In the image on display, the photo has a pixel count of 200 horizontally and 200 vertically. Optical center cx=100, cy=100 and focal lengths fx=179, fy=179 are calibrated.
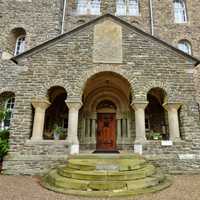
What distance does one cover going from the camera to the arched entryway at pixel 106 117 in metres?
9.73

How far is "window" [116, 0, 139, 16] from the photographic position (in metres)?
14.0

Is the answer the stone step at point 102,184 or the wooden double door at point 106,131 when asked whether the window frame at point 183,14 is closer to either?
the wooden double door at point 106,131

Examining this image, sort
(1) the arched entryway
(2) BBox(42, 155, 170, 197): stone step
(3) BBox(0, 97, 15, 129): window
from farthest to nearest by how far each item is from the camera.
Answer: (3) BBox(0, 97, 15, 129): window
(1) the arched entryway
(2) BBox(42, 155, 170, 197): stone step

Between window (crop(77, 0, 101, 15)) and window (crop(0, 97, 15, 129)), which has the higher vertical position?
window (crop(77, 0, 101, 15))

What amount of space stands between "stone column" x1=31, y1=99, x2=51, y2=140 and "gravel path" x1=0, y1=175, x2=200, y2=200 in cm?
182

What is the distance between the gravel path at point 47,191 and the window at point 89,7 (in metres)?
12.6

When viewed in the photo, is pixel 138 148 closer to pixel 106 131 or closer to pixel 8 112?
pixel 106 131

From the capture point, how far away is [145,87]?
25.1 feet

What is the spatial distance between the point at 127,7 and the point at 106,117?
931 centimetres

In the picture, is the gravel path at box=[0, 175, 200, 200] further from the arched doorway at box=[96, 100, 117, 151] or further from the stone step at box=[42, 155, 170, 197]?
the arched doorway at box=[96, 100, 117, 151]

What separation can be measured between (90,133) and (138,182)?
5335mm

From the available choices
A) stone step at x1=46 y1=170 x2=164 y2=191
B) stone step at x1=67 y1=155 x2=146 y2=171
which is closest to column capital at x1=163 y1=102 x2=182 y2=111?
stone step at x1=67 y1=155 x2=146 y2=171

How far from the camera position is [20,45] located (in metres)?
12.6

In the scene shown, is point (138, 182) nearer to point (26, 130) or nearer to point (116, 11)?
point (26, 130)
